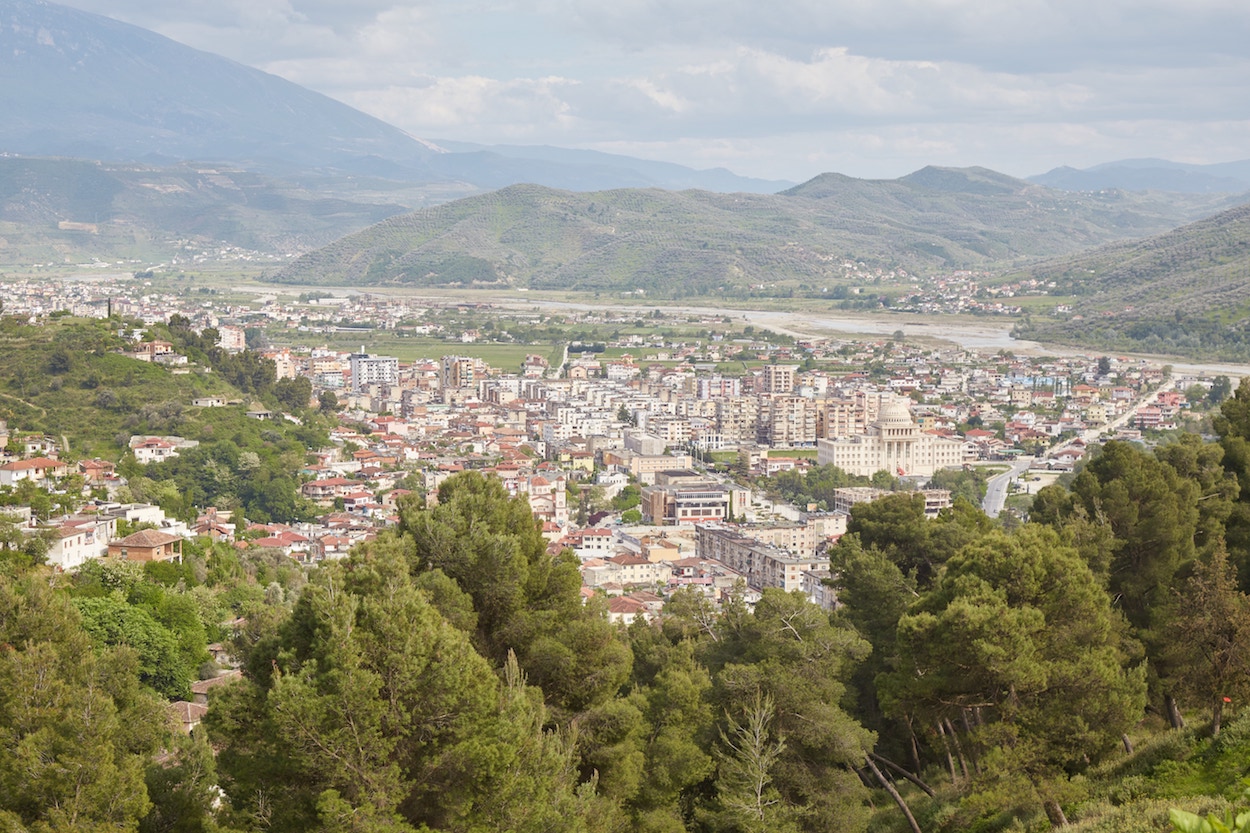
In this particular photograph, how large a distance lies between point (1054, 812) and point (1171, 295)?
66.7 meters

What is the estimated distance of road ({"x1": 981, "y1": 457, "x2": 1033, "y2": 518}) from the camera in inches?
1378

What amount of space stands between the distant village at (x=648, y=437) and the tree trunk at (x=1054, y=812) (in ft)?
36.2

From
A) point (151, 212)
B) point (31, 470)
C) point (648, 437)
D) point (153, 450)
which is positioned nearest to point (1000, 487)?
point (648, 437)

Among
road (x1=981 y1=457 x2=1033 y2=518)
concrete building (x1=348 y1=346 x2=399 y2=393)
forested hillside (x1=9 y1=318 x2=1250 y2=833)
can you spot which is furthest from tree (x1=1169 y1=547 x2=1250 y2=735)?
concrete building (x1=348 y1=346 x2=399 y2=393)

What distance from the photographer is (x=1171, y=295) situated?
232 feet

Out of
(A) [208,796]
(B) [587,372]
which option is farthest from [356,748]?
(B) [587,372]

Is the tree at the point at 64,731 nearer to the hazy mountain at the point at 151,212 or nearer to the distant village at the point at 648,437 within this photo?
the distant village at the point at 648,437

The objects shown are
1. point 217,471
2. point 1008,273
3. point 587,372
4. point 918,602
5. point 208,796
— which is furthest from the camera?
point 1008,273

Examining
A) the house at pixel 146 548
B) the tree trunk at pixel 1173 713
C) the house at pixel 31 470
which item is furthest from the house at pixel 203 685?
the house at pixel 31 470

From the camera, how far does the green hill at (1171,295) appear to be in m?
61.4

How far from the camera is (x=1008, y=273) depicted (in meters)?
104

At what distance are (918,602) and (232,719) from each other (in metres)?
5.60

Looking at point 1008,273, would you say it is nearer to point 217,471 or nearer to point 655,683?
point 217,471

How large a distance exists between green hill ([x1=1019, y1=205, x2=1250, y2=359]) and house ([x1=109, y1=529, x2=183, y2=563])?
1895 inches
